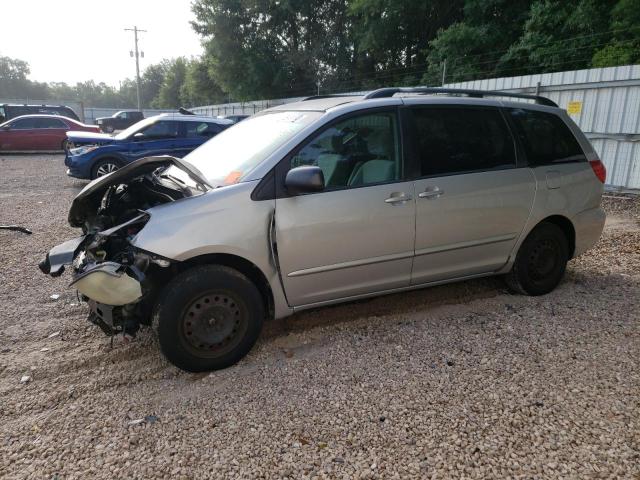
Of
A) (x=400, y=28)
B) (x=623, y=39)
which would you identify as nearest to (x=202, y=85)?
(x=400, y=28)

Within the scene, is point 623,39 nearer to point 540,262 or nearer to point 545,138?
point 545,138

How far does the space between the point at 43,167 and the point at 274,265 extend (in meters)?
14.1

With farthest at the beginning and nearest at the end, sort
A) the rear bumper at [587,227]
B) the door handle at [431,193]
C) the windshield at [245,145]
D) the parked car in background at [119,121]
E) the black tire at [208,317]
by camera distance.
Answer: the parked car in background at [119,121], the rear bumper at [587,227], the door handle at [431,193], the windshield at [245,145], the black tire at [208,317]

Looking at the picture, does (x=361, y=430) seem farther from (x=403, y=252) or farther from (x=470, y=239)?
(x=470, y=239)

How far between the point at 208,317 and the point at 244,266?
0.41 m

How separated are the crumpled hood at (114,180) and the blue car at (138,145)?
7.12 metres

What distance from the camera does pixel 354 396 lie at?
284 cm

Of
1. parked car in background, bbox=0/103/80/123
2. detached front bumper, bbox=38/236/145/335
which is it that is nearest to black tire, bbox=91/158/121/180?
detached front bumper, bbox=38/236/145/335

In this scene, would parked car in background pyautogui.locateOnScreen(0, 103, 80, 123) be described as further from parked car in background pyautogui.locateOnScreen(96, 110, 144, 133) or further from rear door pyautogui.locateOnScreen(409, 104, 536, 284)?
rear door pyautogui.locateOnScreen(409, 104, 536, 284)

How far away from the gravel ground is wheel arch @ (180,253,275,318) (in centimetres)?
40

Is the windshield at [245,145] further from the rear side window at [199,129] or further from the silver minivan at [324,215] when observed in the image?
the rear side window at [199,129]

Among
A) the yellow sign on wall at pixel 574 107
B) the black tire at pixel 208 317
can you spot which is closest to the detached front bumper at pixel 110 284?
the black tire at pixel 208 317

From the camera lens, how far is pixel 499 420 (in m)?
2.61

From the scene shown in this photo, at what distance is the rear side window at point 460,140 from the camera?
361 cm
